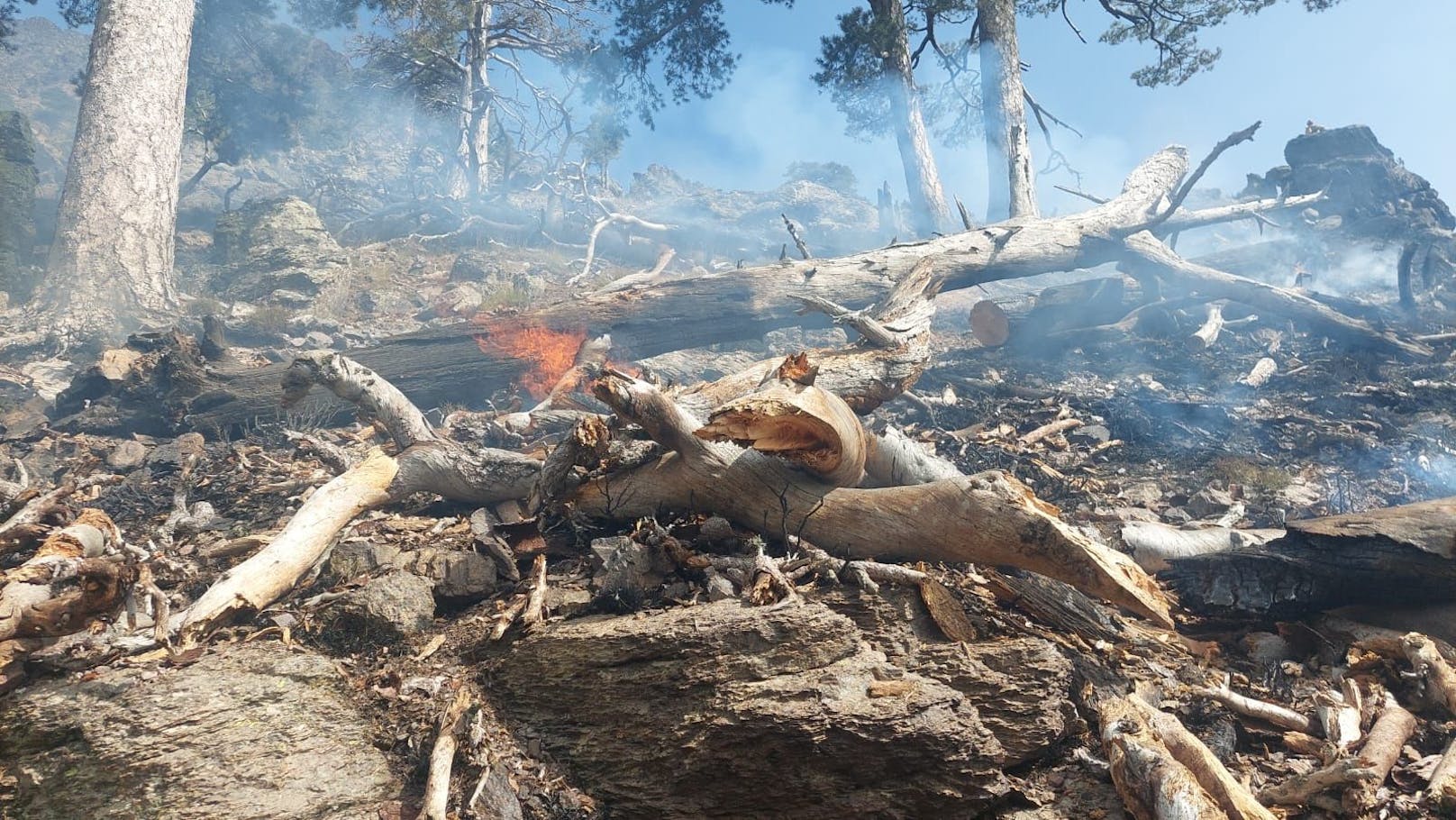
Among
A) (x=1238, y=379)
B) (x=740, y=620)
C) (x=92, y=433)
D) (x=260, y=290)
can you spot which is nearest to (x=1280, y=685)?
(x=740, y=620)

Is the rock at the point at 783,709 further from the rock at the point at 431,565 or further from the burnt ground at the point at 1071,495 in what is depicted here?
the rock at the point at 431,565

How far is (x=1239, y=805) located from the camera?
204 centimetres

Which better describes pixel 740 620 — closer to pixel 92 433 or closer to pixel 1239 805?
pixel 1239 805

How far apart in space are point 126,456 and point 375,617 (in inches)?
213

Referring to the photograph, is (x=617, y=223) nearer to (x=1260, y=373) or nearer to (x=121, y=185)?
(x=121, y=185)

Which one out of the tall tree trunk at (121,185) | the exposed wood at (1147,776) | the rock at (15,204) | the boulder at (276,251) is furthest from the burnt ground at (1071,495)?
the boulder at (276,251)

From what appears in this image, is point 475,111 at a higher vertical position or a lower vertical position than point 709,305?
higher

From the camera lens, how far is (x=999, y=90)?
13742mm

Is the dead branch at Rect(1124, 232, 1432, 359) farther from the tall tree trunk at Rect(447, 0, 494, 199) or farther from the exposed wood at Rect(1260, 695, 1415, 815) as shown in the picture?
the tall tree trunk at Rect(447, 0, 494, 199)

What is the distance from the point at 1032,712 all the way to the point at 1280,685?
52.4 inches

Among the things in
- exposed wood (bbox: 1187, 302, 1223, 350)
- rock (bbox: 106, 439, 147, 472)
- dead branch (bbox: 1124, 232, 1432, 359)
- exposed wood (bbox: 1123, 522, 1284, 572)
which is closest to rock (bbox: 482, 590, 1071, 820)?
exposed wood (bbox: 1123, 522, 1284, 572)

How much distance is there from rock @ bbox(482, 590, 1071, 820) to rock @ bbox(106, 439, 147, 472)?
19.5 ft

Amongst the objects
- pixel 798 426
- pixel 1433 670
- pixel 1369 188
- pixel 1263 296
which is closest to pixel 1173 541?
pixel 1433 670

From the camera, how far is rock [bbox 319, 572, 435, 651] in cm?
329
